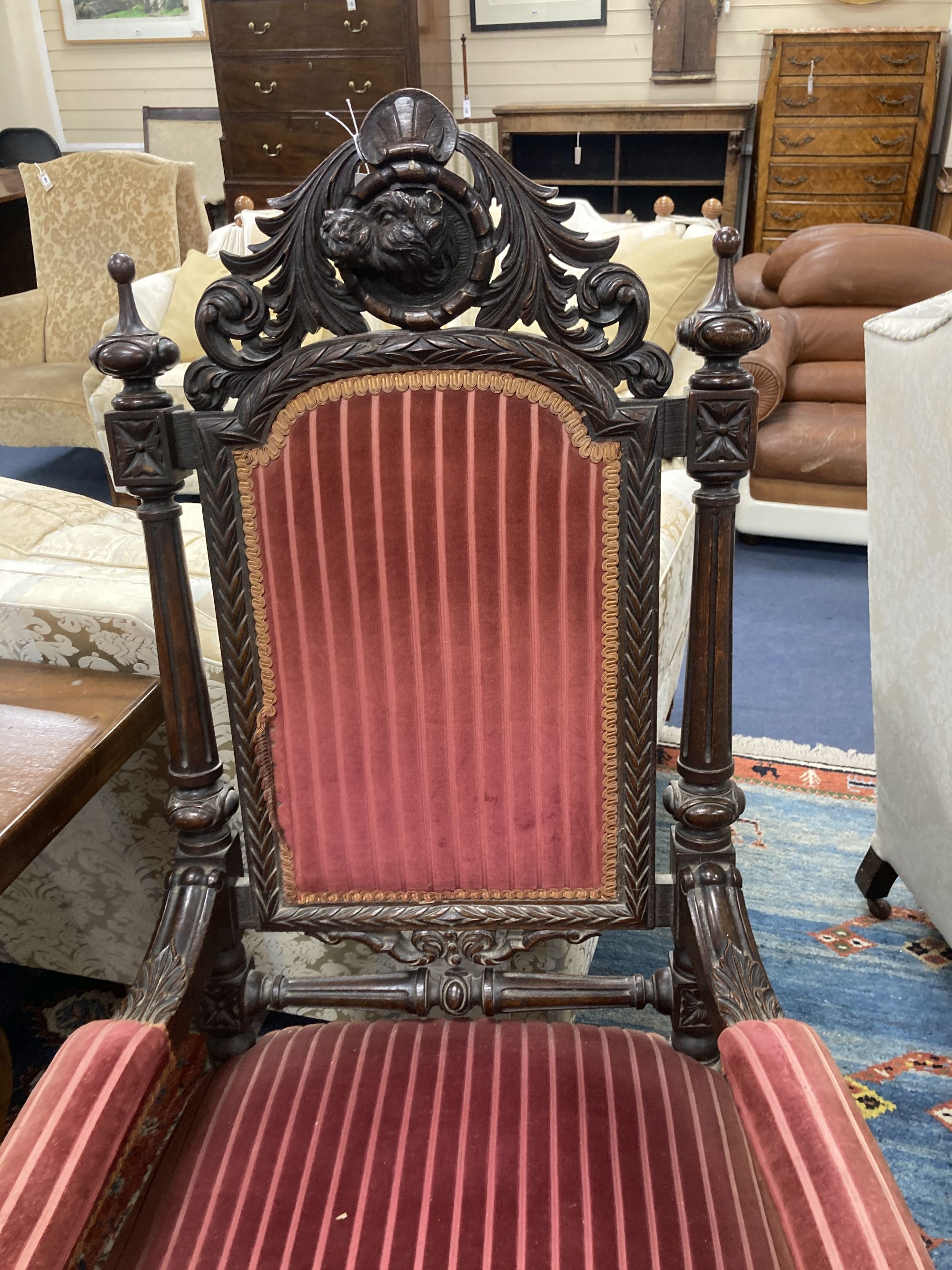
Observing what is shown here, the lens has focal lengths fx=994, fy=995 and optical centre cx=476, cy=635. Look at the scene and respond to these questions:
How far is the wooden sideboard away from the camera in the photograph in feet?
15.0

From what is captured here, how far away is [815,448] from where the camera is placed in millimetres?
2895

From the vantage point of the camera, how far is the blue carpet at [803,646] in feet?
7.47

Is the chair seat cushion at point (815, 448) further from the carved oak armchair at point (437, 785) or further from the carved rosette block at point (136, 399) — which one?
the carved rosette block at point (136, 399)

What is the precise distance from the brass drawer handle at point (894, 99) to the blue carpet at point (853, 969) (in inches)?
143

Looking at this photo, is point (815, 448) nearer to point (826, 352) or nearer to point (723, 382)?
point (826, 352)

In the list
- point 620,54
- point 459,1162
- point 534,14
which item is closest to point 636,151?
point 620,54

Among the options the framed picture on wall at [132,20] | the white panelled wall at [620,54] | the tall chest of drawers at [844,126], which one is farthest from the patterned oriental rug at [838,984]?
the framed picture on wall at [132,20]

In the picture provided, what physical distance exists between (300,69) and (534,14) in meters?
1.21

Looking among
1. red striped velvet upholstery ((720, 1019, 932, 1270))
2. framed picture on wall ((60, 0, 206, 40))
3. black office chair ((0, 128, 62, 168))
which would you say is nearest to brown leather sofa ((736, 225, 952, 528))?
red striped velvet upholstery ((720, 1019, 932, 1270))

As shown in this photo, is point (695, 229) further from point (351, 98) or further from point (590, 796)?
point (351, 98)

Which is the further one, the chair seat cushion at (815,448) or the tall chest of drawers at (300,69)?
the tall chest of drawers at (300,69)

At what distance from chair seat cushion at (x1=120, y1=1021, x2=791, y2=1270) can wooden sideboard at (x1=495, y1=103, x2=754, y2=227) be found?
4.51m

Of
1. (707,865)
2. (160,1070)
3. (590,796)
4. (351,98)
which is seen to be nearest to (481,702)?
(590,796)

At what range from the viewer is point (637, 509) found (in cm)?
84
